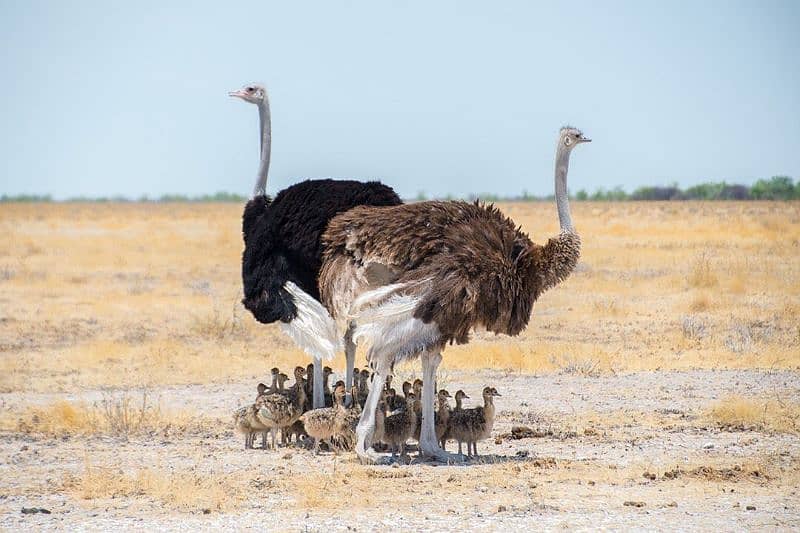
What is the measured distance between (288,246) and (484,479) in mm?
3067

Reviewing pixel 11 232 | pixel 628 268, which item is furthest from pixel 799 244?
pixel 11 232

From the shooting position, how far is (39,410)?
46.5 ft

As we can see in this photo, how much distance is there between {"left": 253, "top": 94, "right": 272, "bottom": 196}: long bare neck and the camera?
1375 centimetres

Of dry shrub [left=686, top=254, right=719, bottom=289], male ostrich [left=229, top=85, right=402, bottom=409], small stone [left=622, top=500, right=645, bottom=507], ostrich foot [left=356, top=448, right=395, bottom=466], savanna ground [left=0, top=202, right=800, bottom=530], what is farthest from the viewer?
dry shrub [left=686, top=254, right=719, bottom=289]

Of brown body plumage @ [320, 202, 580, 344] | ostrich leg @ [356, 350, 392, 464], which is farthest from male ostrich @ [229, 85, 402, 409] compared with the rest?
ostrich leg @ [356, 350, 392, 464]

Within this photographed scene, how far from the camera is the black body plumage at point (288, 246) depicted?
11969 millimetres

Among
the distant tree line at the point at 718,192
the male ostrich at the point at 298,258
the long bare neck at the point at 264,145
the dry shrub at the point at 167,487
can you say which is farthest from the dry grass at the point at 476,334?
the distant tree line at the point at 718,192

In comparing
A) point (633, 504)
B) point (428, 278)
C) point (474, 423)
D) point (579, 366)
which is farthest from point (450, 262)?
point (579, 366)

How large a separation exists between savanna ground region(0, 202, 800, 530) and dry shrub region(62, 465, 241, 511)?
2 cm

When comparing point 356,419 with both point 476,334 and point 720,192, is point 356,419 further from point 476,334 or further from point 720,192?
point 720,192

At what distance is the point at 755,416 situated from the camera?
12.8 metres

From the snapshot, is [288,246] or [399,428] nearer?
[399,428]

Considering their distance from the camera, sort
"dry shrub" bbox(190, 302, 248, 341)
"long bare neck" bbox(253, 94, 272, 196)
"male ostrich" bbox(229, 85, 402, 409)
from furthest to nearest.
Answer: "dry shrub" bbox(190, 302, 248, 341) → "long bare neck" bbox(253, 94, 272, 196) → "male ostrich" bbox(229, 85, 402, 409)

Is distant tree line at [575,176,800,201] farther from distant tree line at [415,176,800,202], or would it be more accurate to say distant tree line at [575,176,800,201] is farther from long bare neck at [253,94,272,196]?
long bare neck at [253,94,272,196]
